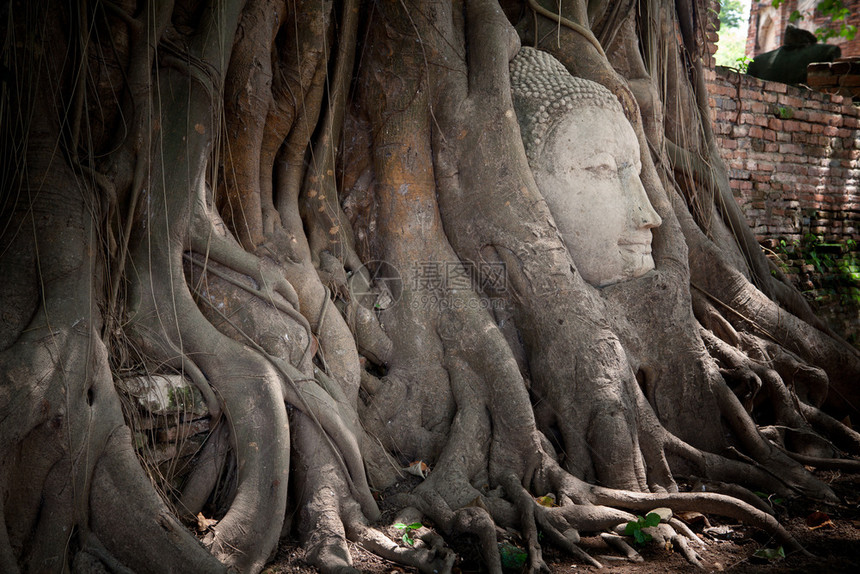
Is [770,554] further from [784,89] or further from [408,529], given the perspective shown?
[784,89]

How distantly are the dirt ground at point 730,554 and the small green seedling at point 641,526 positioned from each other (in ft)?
0.11

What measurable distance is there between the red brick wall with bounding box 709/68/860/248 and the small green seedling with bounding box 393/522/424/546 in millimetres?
5213

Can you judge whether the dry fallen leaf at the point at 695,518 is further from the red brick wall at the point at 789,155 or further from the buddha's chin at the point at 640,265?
the red brick wall at the point at 789,155

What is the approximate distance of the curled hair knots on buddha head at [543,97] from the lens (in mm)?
3625

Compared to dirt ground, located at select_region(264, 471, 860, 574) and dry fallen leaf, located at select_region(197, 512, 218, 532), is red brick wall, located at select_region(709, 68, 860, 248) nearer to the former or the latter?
dirt ground, located at select_region(264, 471, 860, 574)

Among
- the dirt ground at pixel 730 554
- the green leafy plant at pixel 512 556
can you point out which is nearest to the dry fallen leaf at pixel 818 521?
the dirt ground at pixel 730 554

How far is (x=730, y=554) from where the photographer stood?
2705 mm

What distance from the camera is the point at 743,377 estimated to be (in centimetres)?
382

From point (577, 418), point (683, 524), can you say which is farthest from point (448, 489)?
point (683, 524)

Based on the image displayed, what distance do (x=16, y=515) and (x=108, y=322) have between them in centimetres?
67

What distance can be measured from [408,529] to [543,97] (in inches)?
89.5

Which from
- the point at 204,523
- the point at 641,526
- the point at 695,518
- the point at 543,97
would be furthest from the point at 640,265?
the point at 204,523

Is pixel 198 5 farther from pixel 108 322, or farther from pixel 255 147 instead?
pixel 108 322

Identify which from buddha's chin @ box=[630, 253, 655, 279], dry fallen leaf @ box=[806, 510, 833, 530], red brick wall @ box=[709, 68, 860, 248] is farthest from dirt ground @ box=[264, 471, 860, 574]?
red brick wall @ box=[709, 68, 860, 248]
